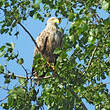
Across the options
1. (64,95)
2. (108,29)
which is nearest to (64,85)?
(64,95)

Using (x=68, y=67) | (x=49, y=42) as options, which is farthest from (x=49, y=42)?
(x=68, y=67)

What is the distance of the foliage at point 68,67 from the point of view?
2.83m

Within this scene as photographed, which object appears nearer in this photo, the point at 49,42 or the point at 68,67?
the point at 68,67

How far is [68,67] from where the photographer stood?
382cm

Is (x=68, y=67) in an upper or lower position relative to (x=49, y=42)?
lower

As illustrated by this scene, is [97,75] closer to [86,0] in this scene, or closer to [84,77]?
[84,77]

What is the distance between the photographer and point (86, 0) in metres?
4.62

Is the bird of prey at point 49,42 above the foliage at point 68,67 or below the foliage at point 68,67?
above

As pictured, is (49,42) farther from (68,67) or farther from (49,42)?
(68,67)

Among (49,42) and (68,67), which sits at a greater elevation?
(49,42)

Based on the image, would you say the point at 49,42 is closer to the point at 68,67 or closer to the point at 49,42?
the point at 49,42

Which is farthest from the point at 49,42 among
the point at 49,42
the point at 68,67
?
the point at 68,67

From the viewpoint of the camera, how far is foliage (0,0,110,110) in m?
2.83

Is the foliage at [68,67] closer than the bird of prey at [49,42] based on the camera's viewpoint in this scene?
Yes
